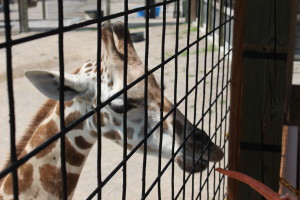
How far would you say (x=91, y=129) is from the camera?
8.17 ft

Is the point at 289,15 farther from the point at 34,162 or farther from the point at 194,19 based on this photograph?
the point at 194,19

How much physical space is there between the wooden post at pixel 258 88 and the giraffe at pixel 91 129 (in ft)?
0.55

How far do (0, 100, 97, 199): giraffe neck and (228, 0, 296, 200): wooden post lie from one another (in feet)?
2.54

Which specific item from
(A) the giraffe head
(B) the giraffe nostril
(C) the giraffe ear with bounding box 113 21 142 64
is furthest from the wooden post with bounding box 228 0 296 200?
(C) the giraffe ear with bounding box 113 21 142 64

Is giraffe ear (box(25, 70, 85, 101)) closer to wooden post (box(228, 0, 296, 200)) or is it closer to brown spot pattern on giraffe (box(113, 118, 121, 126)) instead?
brown spot pattern on giraffe (box(113, 118, 121, 126))

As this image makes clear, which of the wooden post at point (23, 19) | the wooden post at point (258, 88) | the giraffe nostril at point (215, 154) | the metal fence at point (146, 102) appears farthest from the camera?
the wooden post at point (23, 19)

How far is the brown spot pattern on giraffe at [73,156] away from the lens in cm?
252

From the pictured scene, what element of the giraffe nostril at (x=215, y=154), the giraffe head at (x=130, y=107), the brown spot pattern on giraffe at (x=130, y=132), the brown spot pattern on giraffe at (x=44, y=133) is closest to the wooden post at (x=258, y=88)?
the giraffe nostril at (x=215, y=154)

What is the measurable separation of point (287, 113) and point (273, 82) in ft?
1.06

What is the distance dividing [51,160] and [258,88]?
1.08 meters

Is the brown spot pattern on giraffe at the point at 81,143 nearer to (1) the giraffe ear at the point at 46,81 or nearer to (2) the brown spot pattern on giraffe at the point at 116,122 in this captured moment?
(2) the brown spot pattern on giraffe at the point at 116,122

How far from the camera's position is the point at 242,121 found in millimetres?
2195

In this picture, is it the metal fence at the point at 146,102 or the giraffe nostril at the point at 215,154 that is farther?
the giraffe nostril at the point at 215,154

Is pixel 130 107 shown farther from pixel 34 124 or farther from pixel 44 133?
pixel 34 124
